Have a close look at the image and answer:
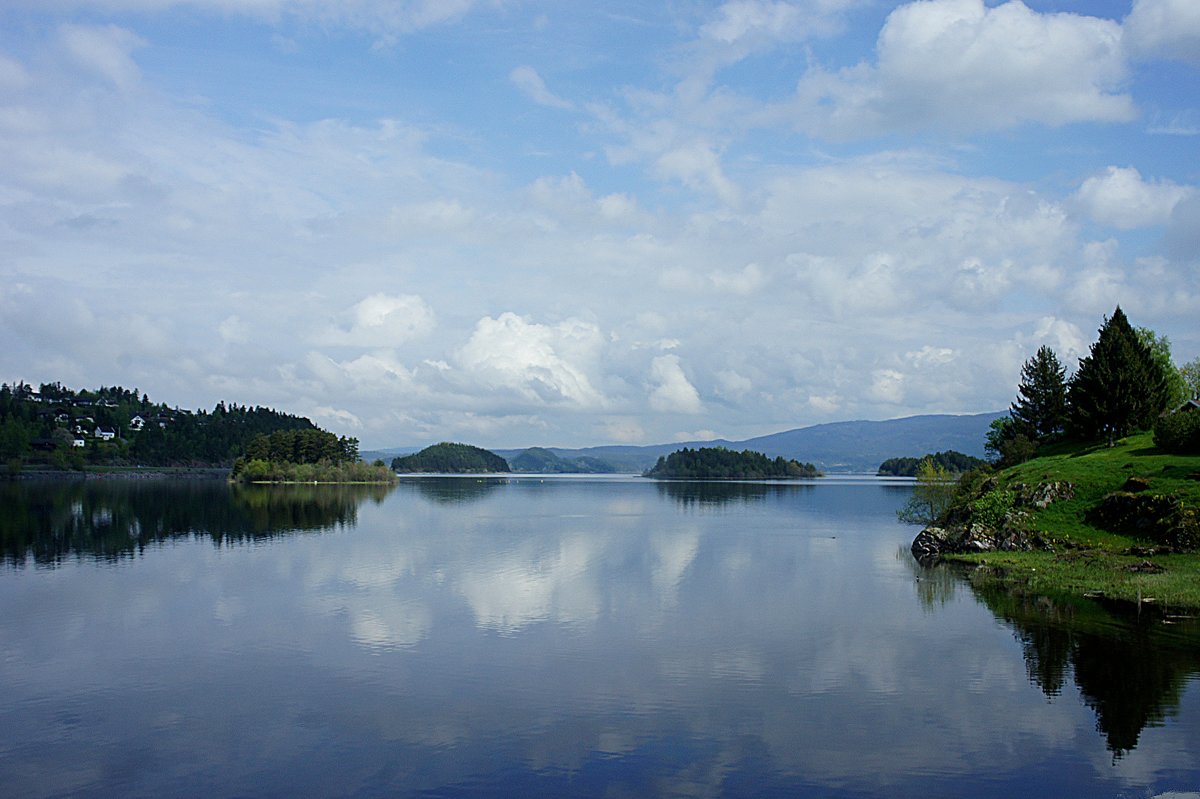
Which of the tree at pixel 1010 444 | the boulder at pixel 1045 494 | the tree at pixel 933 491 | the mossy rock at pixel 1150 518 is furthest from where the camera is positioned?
the tree at pixel 933 491

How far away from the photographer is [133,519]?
94312 millimetres

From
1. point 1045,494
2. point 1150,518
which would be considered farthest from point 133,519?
point 1150,518

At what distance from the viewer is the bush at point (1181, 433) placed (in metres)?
64.8

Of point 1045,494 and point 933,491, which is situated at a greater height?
point 1045,494

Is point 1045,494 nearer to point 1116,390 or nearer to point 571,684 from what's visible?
point 1116,390

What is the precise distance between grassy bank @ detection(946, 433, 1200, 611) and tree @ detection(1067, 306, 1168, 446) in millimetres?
10070

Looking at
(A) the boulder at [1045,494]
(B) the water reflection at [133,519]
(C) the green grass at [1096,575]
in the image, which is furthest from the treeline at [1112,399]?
(B) the water reflection at [133,519]

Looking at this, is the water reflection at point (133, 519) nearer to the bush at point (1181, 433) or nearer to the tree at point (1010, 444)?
the tree at point (1010, 444)

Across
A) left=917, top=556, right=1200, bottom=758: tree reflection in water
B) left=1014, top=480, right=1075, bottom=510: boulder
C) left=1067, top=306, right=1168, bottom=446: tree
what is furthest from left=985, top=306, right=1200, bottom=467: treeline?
left=917, top=556, right=1200, bottom=758: tree reflection in water

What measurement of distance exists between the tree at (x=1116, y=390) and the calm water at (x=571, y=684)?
36.8 meters

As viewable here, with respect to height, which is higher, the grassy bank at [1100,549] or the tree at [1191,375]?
the tree at [1191,375]

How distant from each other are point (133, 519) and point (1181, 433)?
99.3 meters

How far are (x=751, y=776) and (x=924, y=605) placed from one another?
2711 cm

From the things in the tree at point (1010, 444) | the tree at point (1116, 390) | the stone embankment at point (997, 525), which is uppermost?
the tree at point (1116, 390)
